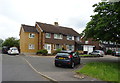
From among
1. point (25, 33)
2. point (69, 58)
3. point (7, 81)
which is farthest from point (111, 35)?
point (25, 33)

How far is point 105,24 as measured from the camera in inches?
580

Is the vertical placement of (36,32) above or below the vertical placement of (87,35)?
above

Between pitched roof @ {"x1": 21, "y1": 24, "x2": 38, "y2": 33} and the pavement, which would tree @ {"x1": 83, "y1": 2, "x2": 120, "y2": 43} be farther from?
pitched roof @ {"x1": 21, "y1": 24, "x2": 38, "y2": 33}

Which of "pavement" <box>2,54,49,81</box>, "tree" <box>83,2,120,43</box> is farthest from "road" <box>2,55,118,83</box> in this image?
"tree" <box>83,2,120,43</box>

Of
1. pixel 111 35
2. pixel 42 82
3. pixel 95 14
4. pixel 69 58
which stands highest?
pixel 95 14

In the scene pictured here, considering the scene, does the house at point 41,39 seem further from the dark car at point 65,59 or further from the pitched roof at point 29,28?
the dark car at point 65,59

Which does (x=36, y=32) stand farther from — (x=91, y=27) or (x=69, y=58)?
(x=69, y=58)

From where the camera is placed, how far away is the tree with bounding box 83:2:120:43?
1473 cm

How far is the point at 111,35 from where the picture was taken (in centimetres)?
1588

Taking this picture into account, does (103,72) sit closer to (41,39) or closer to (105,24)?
(105,24)

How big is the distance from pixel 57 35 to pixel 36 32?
5.30m

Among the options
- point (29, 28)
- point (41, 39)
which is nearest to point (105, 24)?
point (41, 39)

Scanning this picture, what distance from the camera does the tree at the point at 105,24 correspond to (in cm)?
1473

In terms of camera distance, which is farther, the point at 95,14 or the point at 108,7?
the point at 95,14
